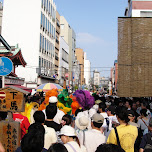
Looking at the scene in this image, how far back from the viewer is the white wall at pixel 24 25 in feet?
108

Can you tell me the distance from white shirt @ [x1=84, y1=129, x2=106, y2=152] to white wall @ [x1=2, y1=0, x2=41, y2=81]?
29.2 metres

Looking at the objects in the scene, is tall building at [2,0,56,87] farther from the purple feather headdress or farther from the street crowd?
the street crowd

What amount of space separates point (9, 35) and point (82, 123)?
103 feet

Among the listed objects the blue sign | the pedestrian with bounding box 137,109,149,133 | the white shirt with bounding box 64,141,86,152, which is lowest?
the pedestrian with bounding box 137,109,149,133

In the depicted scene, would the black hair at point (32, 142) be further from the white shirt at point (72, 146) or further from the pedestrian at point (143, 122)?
the pedestrian at point (143, 122)

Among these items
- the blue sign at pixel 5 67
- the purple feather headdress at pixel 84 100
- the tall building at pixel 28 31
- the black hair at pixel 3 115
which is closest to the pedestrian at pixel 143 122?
the purple feather headdress at pixel 84 100

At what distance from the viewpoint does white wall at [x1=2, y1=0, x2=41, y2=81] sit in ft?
108

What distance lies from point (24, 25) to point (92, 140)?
31725 millimetres

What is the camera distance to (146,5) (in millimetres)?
21531

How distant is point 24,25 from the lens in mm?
33500

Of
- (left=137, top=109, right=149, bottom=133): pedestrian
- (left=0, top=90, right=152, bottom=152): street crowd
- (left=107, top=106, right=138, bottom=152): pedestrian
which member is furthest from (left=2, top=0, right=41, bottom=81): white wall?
(left=107, top=106, right=138, bottom=152): pedestrian

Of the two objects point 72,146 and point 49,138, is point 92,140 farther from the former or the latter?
point 72,146

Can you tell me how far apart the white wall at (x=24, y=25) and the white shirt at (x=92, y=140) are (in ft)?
95.8

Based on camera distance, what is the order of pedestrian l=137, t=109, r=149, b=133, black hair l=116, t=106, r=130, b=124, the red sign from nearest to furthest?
black hair l=116, t=106, r=130, b=124
the red sign
pedestrian l=137, t=109, r=149, b=133
